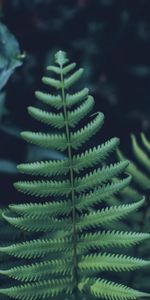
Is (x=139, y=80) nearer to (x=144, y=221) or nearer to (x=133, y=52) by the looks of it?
(x=133, y=52)

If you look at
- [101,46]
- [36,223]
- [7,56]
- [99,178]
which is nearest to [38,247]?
[36,223]

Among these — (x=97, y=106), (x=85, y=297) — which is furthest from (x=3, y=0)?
(x=85, y=297)

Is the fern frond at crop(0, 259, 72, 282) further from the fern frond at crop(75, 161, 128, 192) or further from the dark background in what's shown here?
the dark background

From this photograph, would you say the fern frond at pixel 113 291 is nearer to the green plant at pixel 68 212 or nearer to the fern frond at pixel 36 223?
the green plant at pixel 68 212

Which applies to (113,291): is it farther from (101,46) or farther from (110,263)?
(101,46)

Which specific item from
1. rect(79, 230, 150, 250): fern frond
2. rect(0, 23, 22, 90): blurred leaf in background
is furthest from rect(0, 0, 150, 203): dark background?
rect(79, 230, 150, 250): fern frond

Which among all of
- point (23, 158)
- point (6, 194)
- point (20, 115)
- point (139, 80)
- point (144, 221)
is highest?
point (139, 80)
